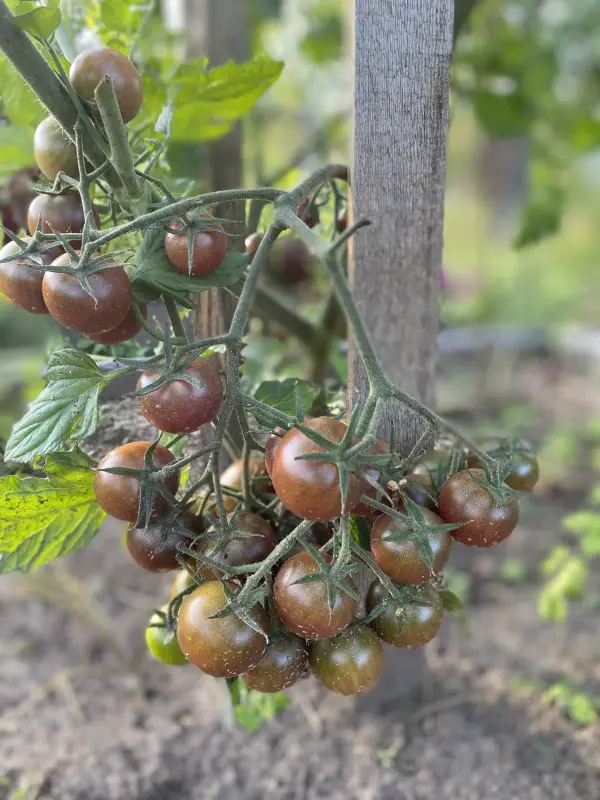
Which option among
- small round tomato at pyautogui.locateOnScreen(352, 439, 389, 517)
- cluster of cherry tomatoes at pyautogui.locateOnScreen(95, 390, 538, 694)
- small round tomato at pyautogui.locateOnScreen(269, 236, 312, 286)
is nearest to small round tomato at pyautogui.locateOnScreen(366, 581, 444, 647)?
cluster of cherry tomatoes at pyautogui.locateOnScreen(95, 390, 538, 694)

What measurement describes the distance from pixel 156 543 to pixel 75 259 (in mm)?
313

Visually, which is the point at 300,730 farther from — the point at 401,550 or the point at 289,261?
the point at 289,261

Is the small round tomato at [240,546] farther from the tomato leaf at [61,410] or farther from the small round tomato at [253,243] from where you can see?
the small round tomato at [253,243]

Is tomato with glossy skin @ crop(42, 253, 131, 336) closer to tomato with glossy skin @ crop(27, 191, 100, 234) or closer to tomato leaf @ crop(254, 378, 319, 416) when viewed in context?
tomato with glossy skin @ crop(27, 191, 100, 234)

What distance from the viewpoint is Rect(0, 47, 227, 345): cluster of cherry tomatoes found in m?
0.65

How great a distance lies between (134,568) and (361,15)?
1555mm

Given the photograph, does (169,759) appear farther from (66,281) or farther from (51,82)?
(51,82)

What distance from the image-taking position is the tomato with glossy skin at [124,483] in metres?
0.69

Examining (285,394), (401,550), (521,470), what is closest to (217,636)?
(401,550)

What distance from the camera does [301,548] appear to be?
71 cm

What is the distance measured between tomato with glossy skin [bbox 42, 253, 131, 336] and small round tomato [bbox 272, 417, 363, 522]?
0.77 feet

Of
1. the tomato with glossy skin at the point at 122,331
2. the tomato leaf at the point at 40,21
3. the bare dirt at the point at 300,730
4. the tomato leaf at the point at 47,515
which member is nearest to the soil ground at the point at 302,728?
the bare dirt at the point at 300,730

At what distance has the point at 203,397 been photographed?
2.05 feet

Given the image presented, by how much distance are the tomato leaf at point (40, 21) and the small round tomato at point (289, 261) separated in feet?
2.54
